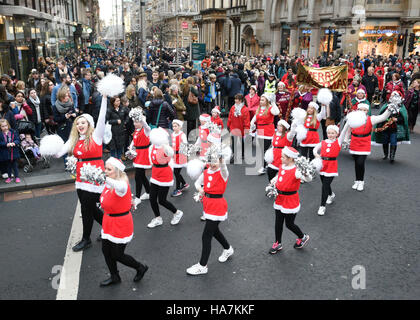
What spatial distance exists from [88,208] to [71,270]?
0.91m

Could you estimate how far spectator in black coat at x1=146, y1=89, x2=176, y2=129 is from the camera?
8.91 m

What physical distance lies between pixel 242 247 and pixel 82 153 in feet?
9.05

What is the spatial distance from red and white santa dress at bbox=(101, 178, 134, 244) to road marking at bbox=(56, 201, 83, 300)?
2.76ft

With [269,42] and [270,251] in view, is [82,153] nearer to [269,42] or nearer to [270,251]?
[270,251]

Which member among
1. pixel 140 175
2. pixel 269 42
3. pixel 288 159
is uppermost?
pixel 269 42

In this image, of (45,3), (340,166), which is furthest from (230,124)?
(45,3)

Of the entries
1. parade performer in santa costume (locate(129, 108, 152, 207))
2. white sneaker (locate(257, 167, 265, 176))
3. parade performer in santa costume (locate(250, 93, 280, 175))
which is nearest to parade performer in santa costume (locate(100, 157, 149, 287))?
parade performer in santa costume (locate(129, 108, 152, 207))

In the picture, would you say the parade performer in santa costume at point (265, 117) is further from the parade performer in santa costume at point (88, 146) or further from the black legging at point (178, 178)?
the parade performer in santa costume at point (88, 146)

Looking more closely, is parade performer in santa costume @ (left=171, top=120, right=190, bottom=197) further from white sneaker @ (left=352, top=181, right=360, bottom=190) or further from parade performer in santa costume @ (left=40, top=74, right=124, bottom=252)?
white sneaker @ (left=352, top=181, right=360, bottom=190)

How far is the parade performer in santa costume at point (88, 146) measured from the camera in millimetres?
5406

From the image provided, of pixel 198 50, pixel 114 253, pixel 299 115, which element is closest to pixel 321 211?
pixel 299 115

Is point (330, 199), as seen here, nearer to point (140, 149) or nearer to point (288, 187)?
point (288, 187)
